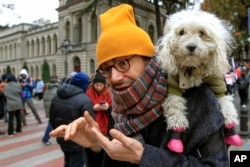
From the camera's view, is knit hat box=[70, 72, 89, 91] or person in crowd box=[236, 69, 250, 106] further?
person in crowd box=[236, 69, 250, 106]

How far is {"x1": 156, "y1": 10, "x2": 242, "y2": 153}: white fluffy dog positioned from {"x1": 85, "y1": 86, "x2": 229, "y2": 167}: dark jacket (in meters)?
0.04

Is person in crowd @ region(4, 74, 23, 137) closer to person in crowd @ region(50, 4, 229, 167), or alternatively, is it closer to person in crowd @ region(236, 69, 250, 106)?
person in crowd @ region(50, 4, 229, 167)

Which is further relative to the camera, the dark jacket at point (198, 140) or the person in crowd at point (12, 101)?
the person in crowd at point (12, 101)

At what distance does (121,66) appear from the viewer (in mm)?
1434

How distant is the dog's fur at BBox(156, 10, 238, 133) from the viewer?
3.84 ft

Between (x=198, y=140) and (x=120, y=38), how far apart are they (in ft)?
1.92

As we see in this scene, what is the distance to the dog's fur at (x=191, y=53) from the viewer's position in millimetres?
1171

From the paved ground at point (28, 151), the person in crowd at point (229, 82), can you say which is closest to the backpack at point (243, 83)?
the person in crowd at point (229, 82)

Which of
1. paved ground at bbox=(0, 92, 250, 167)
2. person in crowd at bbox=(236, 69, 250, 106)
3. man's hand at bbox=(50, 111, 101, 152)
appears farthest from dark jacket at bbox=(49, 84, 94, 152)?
person in crowd at bbox=(236, 69, 250, 106)

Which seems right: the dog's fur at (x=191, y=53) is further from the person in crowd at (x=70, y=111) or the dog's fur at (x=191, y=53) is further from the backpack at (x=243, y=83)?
the backpack at (x=243, y=83)

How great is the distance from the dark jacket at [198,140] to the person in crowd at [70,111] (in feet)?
9.72

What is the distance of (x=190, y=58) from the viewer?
1.16 metres

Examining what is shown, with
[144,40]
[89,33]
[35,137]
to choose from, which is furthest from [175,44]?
[89,33]

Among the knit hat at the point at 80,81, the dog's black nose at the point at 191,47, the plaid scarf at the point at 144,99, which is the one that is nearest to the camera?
the dog's black nose at the point at 191,47
